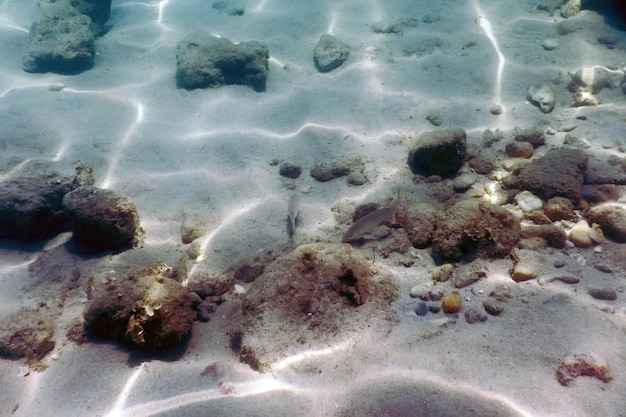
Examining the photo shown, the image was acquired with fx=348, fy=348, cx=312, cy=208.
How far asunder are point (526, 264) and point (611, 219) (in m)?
0.92

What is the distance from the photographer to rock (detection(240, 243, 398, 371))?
256 cm

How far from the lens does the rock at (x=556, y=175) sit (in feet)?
11.2

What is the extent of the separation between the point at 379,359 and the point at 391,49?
6086mm

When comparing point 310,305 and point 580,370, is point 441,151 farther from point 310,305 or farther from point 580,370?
point 580,370

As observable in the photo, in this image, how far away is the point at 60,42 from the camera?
719 cm

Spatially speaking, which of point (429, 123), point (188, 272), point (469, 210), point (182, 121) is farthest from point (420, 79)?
point (188, 272)

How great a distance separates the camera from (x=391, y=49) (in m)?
6.73

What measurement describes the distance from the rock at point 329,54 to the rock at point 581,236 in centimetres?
484

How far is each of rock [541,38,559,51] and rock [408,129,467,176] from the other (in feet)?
11.0

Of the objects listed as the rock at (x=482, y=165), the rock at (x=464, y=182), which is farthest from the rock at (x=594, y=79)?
the rock at (x=464, y=182)

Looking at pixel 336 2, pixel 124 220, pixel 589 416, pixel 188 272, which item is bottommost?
pixel 188 272

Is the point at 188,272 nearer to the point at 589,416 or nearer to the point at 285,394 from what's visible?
the point at 285,394

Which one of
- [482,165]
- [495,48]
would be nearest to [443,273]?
[482,165]

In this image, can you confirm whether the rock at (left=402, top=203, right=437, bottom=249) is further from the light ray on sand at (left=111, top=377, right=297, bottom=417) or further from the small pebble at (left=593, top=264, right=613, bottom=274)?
the light ray on sand at (left=111, top=377, right=297, bottom=417)
